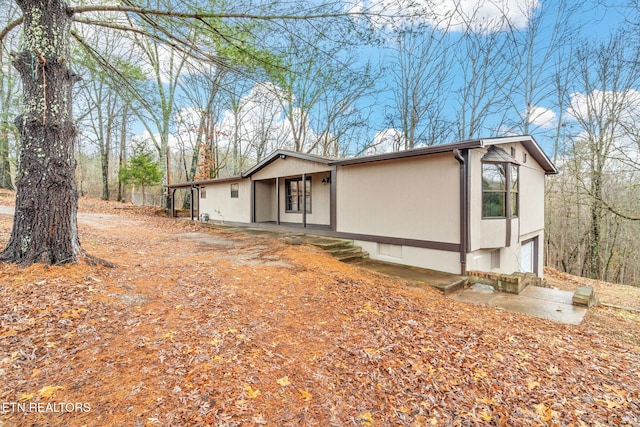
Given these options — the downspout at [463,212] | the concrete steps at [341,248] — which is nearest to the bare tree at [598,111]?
the downspout at [463,212]

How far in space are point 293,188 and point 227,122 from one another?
13675 millimetres

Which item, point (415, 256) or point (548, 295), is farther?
point (415, 256)

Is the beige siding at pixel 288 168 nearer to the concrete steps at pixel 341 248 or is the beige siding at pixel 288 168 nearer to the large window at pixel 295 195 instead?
the large window at pixel 295 195

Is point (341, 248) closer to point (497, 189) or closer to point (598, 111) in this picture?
point (497, 189)

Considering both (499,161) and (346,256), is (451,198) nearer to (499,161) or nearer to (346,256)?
(499,161)

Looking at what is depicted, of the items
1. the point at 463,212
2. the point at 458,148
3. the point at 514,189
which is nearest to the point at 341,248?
the point at 463,212

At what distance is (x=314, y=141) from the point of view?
68.0 ft

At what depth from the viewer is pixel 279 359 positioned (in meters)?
2.66

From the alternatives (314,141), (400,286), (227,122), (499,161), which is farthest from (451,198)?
(227,122)

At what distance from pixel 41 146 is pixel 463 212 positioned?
7402mm

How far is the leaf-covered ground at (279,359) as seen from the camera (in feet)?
6.63

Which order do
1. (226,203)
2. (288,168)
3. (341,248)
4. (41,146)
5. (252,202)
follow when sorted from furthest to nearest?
(226,203) → (252,202) → (288,168) → (341,248) → (41,146)

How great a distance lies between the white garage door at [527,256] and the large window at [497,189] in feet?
10.7

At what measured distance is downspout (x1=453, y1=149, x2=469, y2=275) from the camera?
20.2 feet
